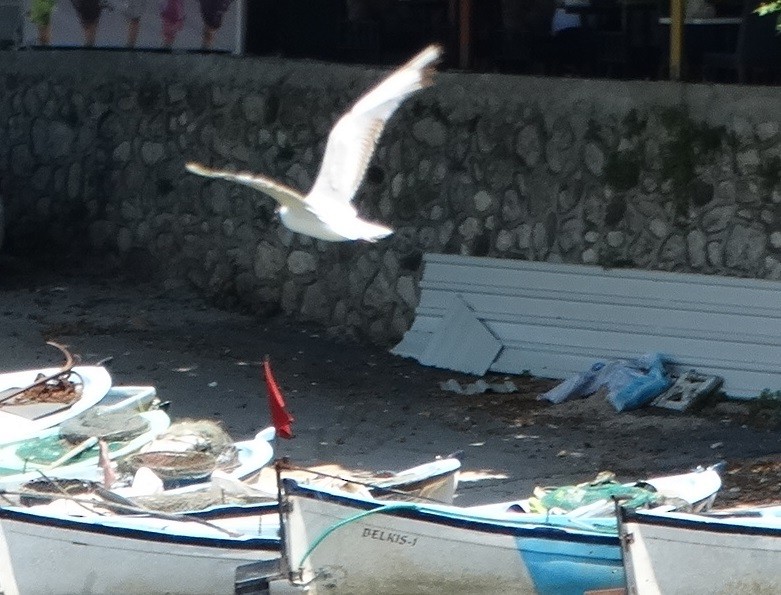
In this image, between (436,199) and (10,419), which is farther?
(436,199)

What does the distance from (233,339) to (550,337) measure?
2.62 m

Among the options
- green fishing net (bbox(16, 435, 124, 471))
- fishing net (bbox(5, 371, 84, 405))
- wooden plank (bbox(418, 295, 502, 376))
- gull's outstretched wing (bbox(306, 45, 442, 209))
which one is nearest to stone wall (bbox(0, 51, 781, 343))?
wooden plank (bbox(418, 295, 502, 376))

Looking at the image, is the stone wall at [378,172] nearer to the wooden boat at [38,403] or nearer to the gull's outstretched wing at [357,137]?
the gull's outstretched wing at [357,137]

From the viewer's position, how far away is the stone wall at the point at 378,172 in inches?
453

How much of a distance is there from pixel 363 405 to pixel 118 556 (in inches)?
158

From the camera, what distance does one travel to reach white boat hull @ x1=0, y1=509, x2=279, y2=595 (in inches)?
292

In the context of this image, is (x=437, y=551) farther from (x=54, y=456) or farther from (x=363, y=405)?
(x=363, y=405)

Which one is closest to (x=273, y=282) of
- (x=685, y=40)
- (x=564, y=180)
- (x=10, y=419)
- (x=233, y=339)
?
(x=233, y=339)

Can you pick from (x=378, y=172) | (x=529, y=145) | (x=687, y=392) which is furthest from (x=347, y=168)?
(x=378, y=172)

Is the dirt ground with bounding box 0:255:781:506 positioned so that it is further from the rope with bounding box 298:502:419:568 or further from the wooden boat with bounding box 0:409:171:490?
the rope with bounding box 298:502:419:568

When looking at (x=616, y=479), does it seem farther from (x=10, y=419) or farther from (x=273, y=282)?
(x=273, y=282)

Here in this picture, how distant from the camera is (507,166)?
12.5 meters

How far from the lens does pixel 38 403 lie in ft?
31.2

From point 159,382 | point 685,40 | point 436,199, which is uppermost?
point 685,40
